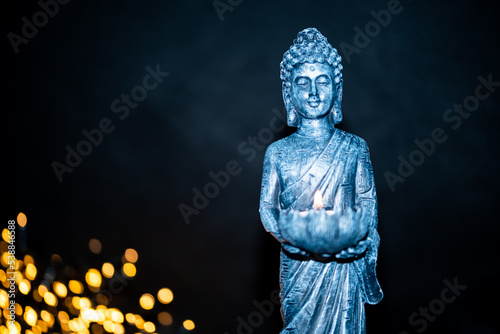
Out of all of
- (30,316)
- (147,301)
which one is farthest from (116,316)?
(30,316)

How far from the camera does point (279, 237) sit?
6.19ft

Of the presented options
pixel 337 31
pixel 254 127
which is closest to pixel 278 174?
pixel 254 127

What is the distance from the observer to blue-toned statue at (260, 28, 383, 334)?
6.28 ft

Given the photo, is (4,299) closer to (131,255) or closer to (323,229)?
(131,255)

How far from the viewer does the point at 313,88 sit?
1.96 metres

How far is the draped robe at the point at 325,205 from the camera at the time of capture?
1.92 m

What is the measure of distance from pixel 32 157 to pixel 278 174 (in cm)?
209

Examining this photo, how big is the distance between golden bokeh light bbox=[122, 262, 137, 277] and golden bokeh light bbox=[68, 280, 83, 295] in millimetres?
320

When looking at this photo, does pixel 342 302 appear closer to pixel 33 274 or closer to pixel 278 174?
pixel 278 174

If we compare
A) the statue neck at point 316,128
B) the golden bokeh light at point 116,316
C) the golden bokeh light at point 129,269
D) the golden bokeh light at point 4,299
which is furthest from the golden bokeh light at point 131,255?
the statue neck at point 316,128

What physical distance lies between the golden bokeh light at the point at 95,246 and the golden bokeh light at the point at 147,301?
420 mm

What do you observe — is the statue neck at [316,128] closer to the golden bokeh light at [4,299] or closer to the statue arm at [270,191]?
the statue arm at [270,191]

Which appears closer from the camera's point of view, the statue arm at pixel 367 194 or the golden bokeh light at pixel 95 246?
the statue arm at pixel 367 194

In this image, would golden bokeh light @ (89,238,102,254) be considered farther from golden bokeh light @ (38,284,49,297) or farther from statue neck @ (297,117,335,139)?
statue neck @ (297,117,335,139)
